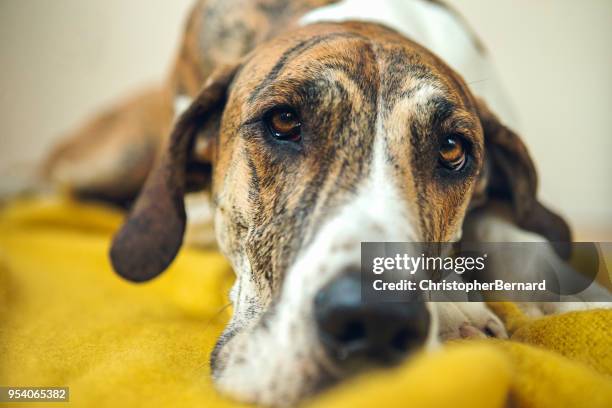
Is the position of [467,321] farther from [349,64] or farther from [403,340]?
[349,64]

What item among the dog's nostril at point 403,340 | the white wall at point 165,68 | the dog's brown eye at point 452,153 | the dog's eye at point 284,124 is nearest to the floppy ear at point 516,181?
the dog's brown eye at point 452,153

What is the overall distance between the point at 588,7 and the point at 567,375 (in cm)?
350

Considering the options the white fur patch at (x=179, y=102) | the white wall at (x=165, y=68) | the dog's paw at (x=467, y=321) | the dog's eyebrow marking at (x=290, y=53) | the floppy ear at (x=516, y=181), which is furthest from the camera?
the white wall at (x=165, y=68)

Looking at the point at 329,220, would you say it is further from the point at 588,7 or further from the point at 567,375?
the point at 588,7

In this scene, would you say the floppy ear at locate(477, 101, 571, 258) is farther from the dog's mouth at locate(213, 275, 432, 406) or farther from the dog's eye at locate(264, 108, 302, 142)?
the dog's mouth at locate(213, 275, 432, 406)

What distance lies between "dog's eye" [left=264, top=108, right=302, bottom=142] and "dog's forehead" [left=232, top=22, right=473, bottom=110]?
59mm

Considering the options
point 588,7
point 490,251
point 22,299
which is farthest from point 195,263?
point 588,7

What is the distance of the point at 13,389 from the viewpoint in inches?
38.3

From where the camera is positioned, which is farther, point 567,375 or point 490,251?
point 490,251

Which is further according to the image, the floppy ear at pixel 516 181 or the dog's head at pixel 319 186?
the floppy ear at pixel 516 181

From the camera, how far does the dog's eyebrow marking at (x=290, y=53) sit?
1.33 m

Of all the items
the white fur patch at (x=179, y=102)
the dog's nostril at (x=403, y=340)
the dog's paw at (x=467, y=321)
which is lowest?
the dog's nostril at (x=403, y=340)

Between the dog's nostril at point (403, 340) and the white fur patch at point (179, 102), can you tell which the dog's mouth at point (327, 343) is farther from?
the white fur patch at point (179, 102)

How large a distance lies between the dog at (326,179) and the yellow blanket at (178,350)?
7 cm
